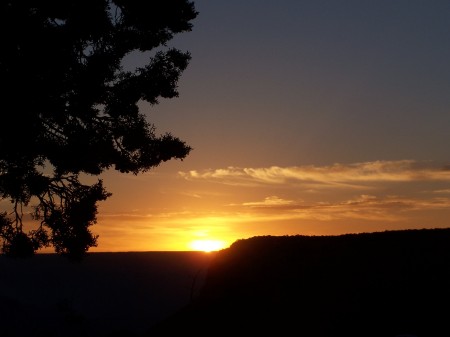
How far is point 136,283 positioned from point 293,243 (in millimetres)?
100347

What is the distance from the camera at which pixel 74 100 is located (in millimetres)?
19719

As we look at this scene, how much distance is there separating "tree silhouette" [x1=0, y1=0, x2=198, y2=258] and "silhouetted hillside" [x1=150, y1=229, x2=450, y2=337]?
417cm

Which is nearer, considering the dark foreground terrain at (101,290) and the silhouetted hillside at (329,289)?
the silhouetted hillside at (329,289)

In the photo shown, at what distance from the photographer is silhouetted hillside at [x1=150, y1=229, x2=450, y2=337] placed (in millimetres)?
18375

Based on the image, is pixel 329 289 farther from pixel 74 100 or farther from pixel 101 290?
pixel 101 290

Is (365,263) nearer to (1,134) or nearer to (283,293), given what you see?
(283,293)

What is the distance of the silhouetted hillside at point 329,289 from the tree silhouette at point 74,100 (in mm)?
4173

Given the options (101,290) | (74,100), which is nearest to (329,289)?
(74,100)

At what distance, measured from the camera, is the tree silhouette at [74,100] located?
18.7 meters

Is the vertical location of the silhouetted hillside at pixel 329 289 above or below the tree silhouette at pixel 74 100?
below

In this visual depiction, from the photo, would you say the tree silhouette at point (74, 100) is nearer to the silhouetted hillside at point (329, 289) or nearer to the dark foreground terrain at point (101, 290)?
the silhouetted hillside at point (329, 289)

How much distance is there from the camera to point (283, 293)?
1992 cm

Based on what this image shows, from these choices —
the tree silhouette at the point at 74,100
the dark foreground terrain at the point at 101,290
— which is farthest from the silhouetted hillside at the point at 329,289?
the dark foreground terrain at the point at 101,290

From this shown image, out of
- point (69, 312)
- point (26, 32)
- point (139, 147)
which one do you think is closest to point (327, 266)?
point (139, 147)
